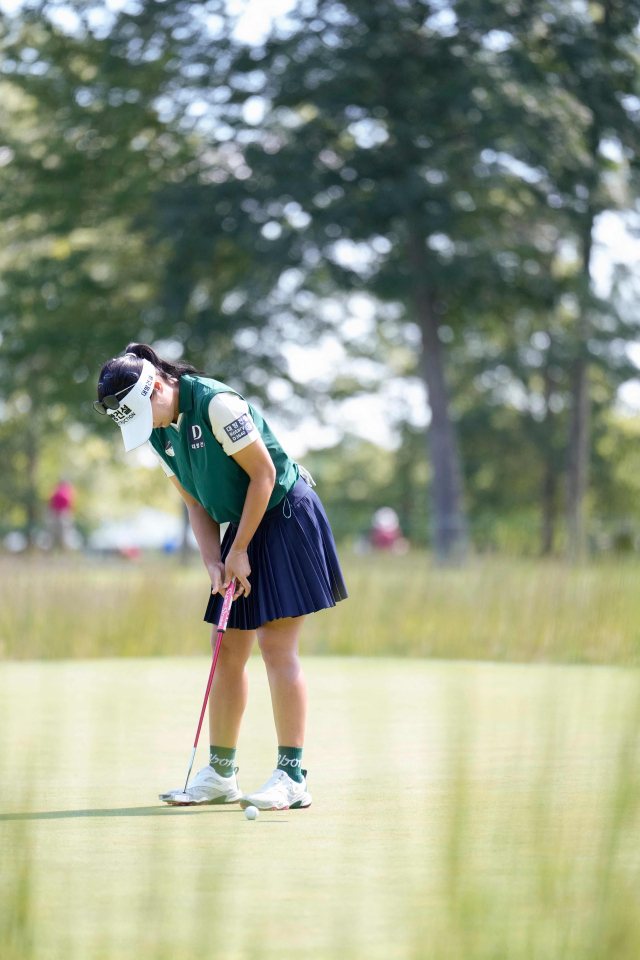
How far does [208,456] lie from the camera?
3938 millimetres

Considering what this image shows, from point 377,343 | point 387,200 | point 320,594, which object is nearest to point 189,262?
point 387,200

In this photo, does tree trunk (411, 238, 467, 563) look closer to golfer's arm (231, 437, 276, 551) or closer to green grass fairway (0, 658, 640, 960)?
green grass fairway (0, 658, 640, 960)

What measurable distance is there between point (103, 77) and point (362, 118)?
3.96 metres

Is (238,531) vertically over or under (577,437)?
over

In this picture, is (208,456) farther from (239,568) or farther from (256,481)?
(239,568)

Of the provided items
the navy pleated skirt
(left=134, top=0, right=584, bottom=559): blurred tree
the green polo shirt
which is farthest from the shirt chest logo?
(left=134, top=0, right=584, bottom=559): blurred tree

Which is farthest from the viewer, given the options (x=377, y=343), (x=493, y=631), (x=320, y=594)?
(x=377, y=343)

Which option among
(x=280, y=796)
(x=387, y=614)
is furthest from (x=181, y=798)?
(x=387, y=614)

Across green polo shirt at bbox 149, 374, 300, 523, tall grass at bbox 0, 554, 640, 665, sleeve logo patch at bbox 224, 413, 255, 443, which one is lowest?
tall grass at bbox 0, 554, 640, 665

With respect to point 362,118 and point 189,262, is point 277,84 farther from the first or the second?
point 189,262

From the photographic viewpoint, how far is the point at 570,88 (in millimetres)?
18000

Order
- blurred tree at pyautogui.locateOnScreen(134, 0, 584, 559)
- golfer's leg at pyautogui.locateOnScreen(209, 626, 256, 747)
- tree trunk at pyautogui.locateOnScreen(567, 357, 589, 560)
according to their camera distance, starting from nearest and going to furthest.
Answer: golfer's leg at pyautogui.locateOnScreen(209, 626, 256, 747)
blurred tree at pyautogui.locateOnScreen(134, 0, 584, 559)
tree trunk at pyautogui.locateOnScreen(567, 357, 589, 560)

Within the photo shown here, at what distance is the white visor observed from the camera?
12.5 ft

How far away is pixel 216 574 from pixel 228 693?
39cm
